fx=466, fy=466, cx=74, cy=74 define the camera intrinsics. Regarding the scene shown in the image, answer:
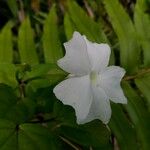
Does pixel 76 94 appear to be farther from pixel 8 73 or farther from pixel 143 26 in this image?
pixel 143 26

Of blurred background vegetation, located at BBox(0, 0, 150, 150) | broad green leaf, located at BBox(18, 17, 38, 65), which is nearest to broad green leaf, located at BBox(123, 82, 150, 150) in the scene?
blurred background vegetation, located at BBox(0, 0, 150, 150)

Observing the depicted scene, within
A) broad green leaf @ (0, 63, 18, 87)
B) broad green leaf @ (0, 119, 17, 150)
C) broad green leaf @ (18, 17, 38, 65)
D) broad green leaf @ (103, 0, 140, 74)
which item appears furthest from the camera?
broad green leaf @ (18, 17, 38, 65)

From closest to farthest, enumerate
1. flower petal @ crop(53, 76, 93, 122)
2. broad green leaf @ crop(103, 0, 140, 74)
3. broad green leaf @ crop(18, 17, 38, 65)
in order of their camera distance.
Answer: flower petal @ crop(53, 76, 93, 122) → broad green leaf @ crop(103, 0, 140, 74) → broad green leaf @ crop(18, 17, 38, 65)

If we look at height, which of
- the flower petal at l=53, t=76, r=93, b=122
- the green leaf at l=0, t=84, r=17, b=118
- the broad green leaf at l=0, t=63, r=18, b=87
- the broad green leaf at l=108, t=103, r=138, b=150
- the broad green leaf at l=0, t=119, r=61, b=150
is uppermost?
the flower petal at l=53, t=76, r=93, b=122

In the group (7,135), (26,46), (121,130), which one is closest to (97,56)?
(7,135)

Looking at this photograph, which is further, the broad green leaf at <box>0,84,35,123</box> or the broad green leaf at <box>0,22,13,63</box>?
the broad green leaf at <box>0,22,13,63</box>

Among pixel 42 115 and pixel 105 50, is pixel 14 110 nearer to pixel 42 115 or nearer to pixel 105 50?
pixel 42 115

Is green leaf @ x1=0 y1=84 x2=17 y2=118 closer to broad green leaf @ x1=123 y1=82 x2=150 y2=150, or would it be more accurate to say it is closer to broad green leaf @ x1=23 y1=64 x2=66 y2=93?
broad green leaf @ x1=23 y1=64 x2=66 y2=93
